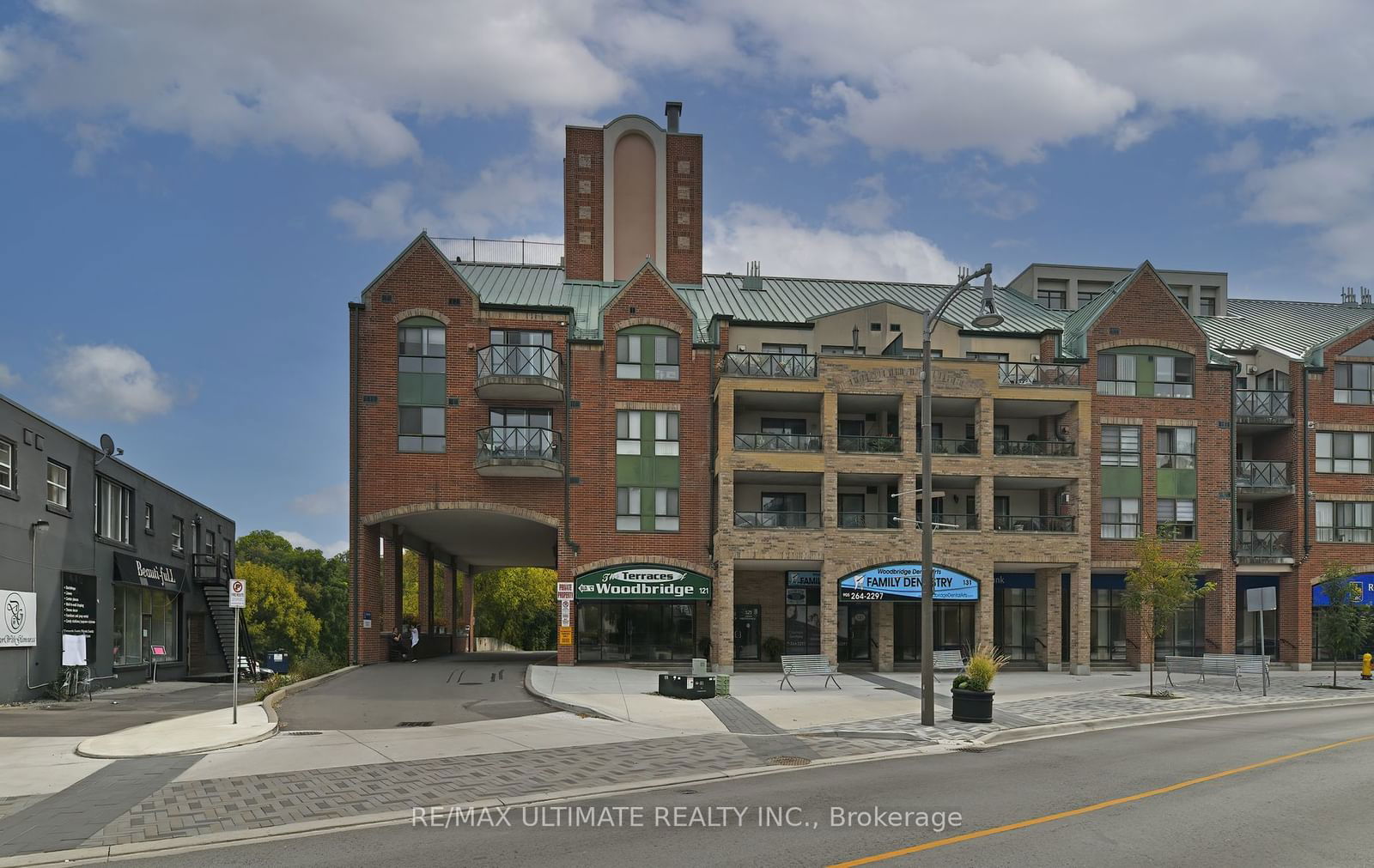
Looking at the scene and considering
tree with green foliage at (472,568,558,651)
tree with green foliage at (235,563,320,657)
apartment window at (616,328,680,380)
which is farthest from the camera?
tree with green foliage at (235,563,320,657)

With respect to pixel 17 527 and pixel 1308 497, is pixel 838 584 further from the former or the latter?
pixel 17 527

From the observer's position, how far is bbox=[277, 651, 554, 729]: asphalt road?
23.2 m

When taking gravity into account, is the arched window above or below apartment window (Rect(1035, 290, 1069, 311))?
below

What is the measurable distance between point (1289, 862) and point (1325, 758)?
28.3 feet

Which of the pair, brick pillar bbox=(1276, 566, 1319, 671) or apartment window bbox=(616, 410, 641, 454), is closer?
apartment window bbox=(616, 410, 641, 454)

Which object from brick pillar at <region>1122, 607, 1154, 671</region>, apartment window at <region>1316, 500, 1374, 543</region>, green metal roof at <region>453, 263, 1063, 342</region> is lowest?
brick pillar at <region>1122, 607, 1154, 671</region>

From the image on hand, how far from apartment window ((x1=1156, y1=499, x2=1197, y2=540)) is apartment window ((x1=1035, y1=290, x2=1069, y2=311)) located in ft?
37.5

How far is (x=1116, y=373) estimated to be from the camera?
4312 cm

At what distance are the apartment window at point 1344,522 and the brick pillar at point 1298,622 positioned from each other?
1.60 metres

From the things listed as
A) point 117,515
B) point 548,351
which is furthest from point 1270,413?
point 117,515

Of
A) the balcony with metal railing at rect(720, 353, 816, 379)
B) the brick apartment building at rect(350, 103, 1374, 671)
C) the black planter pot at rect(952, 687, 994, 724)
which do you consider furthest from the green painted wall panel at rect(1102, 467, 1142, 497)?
the black planter pot at rect(952, 687, 994, 724)

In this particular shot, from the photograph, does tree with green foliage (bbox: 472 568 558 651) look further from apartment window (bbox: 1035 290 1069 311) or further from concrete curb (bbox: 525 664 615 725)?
concrete curb (bbox: 525 664 615 725)

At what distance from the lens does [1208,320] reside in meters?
50.5

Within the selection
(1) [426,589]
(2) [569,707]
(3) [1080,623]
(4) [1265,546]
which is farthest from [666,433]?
(4) [1265,546]
